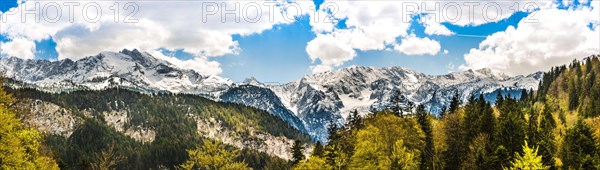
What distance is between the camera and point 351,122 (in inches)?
4225

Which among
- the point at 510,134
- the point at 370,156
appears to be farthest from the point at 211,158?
the point at 510,134

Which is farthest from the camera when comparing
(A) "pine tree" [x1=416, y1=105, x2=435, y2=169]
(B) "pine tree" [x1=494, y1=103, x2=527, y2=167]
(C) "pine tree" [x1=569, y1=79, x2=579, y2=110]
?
(C) "pine tree" [x1=569, y1=79, x2=579, y2=110]

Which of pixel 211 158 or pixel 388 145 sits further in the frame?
pixel 388 145

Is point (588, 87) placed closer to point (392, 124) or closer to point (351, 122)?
point (351, 122)

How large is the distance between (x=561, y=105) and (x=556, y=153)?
120m

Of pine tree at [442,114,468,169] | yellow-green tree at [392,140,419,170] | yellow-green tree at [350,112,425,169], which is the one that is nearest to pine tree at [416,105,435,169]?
yellow-green tree at [350,112,425,169]

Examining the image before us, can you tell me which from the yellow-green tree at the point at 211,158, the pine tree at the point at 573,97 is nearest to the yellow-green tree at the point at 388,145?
the yellow-green tree at the point at 211,158

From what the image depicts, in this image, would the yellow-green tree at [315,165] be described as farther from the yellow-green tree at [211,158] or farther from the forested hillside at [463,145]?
the yellow-green tree at [211,158]

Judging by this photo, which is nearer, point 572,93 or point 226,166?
point 226,166

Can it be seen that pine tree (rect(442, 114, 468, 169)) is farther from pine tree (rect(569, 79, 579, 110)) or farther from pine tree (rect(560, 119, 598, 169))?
pine tree (rect(569, 79, 579, 110))

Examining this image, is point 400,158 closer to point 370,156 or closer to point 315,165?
point 370,156

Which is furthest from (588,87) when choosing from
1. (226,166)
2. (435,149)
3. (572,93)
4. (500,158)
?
(226,166)

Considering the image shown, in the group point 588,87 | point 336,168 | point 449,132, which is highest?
point 588,87

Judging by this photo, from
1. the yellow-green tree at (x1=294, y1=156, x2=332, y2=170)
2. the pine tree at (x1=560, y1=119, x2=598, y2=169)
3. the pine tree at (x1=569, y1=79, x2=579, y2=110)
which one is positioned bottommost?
the yellow-green tree at (x1=294, y1=156, x2=332, y2=170)
